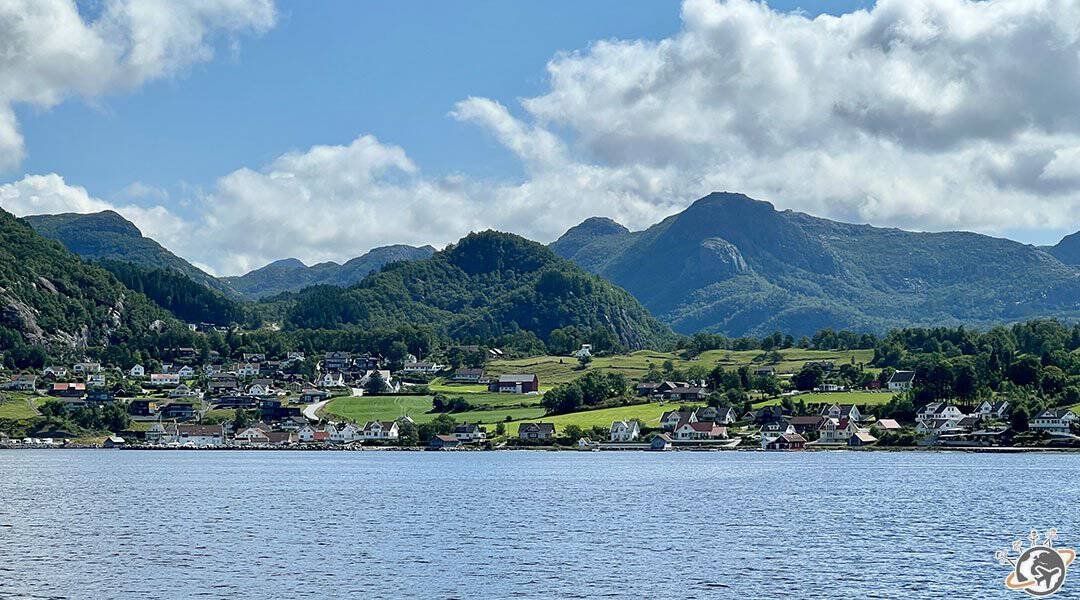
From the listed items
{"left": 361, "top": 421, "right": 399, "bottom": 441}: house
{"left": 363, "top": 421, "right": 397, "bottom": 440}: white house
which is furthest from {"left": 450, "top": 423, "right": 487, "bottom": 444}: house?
{"left": 363, "top": 421, "right": 397, "bottom": 440}: white house

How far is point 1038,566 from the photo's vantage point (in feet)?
153

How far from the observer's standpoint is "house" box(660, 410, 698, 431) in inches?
6718

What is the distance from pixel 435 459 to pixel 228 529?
82.4m

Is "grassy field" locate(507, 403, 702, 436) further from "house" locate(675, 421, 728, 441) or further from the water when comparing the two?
the water

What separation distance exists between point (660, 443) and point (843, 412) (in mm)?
24821

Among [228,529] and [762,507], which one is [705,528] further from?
[228,529]

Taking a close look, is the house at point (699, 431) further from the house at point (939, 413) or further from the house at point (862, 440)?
the house at point (939, 413)

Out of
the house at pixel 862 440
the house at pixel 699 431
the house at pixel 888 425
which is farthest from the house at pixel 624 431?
the house at pixel 888 425

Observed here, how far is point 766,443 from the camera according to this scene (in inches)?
6284

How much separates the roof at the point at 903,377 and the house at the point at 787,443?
37785mm

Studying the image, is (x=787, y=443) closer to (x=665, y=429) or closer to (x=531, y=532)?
(x=665, y=429)

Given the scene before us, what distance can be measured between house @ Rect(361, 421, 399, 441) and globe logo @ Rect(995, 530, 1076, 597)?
133455 mm

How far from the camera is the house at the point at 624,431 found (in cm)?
16412

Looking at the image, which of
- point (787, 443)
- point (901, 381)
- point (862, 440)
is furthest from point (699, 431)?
point (901, 381)
